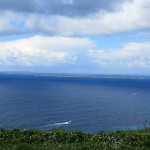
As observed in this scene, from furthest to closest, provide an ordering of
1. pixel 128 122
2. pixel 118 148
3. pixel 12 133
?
pixel 128 122, pixel 12 133, pixel 118 148

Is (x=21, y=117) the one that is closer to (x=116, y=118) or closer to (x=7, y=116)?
(x=7, y=116)

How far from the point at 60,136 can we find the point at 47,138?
747 millimetres

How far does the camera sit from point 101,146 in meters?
14.9

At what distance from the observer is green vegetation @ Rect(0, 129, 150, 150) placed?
14891 mm

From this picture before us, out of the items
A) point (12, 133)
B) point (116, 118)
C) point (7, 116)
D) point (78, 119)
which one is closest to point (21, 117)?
point (7, 116)

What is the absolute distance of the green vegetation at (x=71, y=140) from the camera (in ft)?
48.9

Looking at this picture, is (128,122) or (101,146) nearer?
(101,146)

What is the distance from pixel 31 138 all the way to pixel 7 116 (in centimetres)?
8581

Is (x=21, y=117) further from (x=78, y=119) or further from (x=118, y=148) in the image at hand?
(x=118, y=148)

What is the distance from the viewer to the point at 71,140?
54.4 ft

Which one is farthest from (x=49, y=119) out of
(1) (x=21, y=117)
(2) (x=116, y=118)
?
(2) (x=116, y=118)

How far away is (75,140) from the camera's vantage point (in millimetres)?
16578

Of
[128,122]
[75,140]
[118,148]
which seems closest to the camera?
[118,148]

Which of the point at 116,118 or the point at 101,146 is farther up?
the point at 101,146
